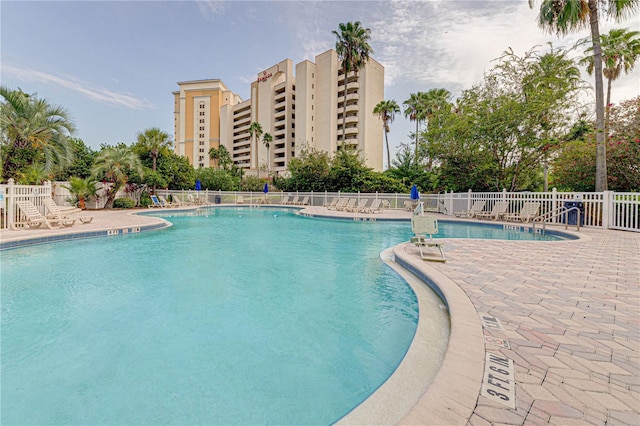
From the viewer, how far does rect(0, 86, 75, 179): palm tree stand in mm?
12047

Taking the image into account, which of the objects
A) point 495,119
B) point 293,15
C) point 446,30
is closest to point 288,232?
point 446,30

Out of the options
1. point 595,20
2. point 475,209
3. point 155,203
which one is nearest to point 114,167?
point 155,203

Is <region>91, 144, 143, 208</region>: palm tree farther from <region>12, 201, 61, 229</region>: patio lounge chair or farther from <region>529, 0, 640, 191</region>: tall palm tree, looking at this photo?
<region>529, 0, 640, 191</region>: tall palm tree

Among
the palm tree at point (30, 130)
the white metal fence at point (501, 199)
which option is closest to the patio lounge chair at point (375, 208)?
the white metal fence at point (501, 199)

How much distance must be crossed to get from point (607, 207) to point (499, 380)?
11459 millimetres

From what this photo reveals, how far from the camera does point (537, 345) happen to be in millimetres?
2299

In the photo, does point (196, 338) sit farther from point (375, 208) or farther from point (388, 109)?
point (388, 109)

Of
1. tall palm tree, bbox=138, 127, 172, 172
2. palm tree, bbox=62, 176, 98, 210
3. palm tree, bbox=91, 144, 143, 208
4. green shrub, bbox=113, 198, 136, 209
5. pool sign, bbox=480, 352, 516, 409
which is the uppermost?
tall palm tree, bbox=138, 127, 172, 172

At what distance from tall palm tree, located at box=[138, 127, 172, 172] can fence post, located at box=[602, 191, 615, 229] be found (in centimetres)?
2686

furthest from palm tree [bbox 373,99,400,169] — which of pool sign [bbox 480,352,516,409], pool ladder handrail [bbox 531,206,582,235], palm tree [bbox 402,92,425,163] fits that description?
pool sign [bbox 480,352,516,409]

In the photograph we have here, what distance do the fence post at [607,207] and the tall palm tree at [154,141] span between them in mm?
26860

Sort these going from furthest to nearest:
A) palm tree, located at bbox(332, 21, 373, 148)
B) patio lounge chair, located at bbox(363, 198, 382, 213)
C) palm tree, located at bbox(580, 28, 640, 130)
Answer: palm tree, located at bbox(332, 21, 373, 148)
patio lounge chair, located at bbox(363, 198, 382, 213)
palm tree, located at bbox(580, 28, 640, 130)

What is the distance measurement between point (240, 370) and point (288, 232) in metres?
8.65

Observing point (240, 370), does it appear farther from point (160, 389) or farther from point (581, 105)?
point (581, 105)
